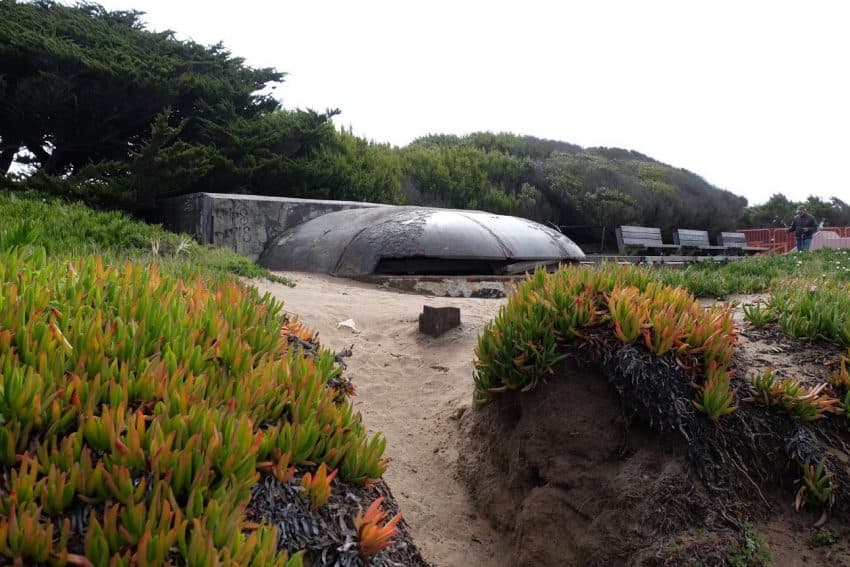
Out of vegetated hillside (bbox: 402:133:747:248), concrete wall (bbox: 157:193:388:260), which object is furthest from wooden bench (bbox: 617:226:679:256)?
concrete wall (bbox: 157:193:388:260)

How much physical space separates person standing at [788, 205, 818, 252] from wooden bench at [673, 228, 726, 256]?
7.48 ft

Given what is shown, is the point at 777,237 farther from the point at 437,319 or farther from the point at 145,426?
the point at 145,426

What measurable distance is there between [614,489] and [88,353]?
2.59 meters

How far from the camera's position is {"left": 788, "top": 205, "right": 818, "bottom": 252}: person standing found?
18.1 m

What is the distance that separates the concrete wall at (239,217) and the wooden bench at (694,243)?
13.4 meters

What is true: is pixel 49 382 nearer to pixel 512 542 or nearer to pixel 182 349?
pixel 182 349

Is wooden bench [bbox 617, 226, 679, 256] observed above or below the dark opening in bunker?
above

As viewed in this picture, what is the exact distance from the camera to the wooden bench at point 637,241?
57.7ft

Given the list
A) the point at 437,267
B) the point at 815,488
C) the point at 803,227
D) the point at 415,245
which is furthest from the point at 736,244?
the point at 815,488

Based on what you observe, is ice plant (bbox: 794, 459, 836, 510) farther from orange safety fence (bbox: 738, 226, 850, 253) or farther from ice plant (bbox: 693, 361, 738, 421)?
orange safety fence (bbox: 738, 226, 850, 253)

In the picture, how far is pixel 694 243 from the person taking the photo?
67.9 ft

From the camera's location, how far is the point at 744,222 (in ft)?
109

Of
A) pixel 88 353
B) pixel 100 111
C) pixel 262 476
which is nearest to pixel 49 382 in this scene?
pixel 88 353

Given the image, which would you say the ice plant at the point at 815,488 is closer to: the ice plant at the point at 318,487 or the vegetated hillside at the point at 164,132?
the ice plant at the point at 318,487
